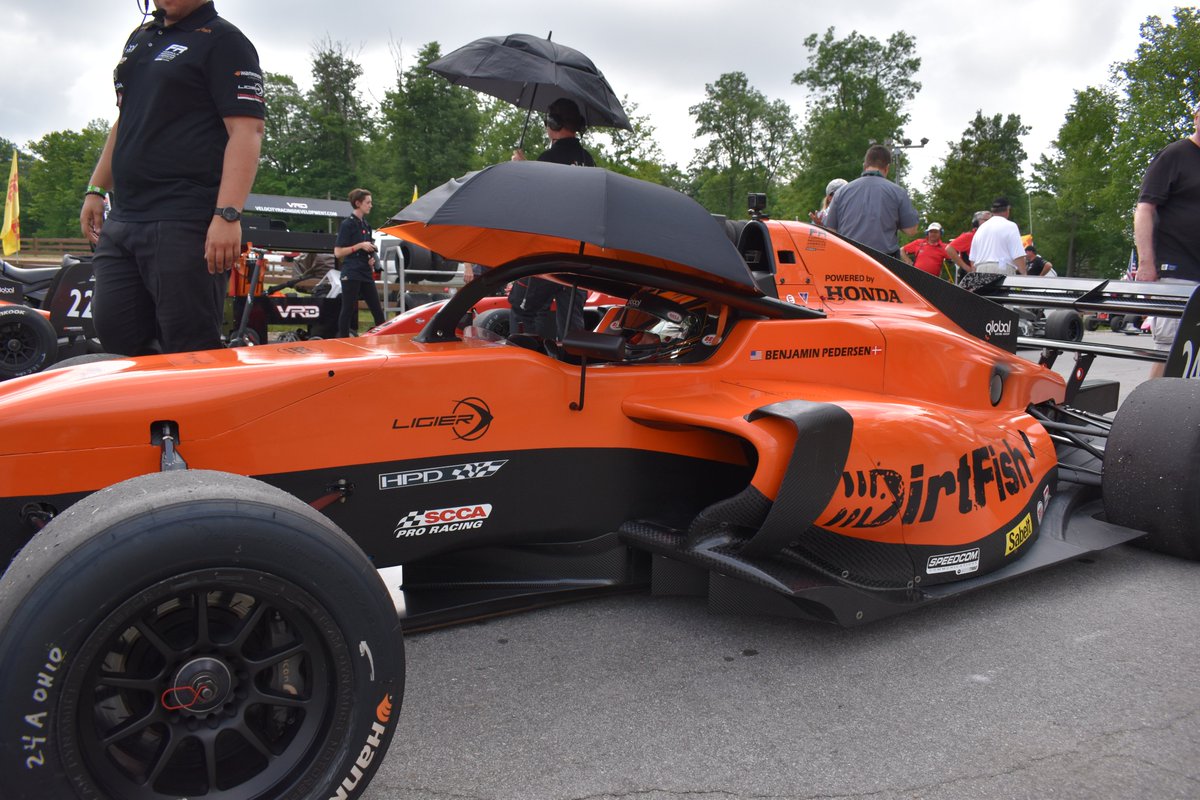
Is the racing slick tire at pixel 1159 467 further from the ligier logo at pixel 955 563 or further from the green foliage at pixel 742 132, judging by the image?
the green foliage at pixel 742 132

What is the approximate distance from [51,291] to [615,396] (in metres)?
6.97

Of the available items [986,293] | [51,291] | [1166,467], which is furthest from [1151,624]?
[51,291]

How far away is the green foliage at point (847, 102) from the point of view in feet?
179

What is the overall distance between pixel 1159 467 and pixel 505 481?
2666 millimetres

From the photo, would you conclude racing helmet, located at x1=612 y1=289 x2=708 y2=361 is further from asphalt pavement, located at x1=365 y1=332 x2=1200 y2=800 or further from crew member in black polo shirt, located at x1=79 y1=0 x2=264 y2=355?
crew member in black polo shirt, located at x1=79 y1=0 x2=264 y2=355

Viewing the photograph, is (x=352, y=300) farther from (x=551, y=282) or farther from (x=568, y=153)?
(x=551, y=282)

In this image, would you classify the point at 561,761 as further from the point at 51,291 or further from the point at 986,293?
the point at 51,291

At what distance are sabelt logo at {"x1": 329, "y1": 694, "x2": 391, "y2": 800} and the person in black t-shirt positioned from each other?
8386mm

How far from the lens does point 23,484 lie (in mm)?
2166

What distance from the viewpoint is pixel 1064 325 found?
467 cm

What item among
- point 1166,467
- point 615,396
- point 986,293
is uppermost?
point 986,293

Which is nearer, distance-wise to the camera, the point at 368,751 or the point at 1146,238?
the point at 368,751

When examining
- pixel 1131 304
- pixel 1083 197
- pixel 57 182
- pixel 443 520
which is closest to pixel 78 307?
pixel 443 520

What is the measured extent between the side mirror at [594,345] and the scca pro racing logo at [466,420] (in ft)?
1.12
